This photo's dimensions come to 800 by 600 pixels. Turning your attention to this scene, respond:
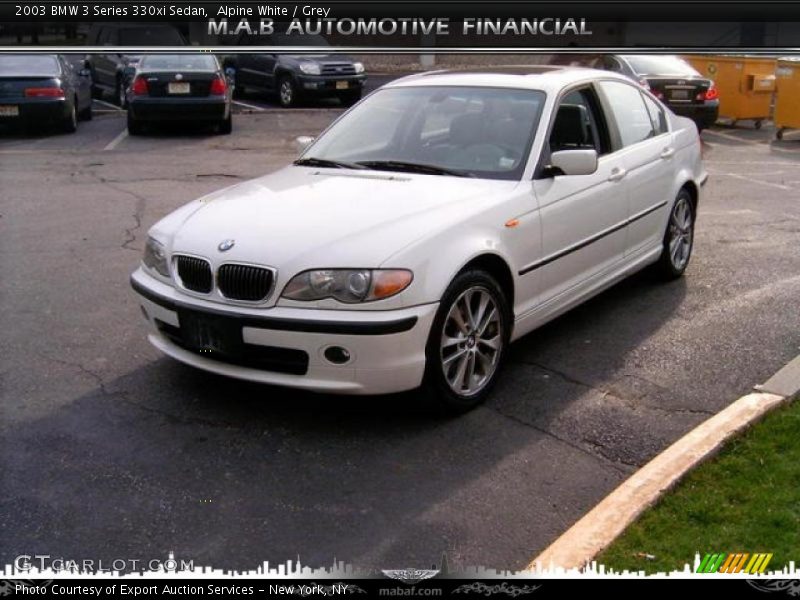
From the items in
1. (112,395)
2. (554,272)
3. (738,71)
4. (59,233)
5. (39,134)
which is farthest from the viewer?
(738,71)

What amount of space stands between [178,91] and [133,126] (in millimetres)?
1182

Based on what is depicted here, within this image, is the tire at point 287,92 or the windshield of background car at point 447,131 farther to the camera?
the tire at point 287,92

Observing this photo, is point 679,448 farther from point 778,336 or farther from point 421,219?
point 778,336

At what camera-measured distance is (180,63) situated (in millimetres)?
15023

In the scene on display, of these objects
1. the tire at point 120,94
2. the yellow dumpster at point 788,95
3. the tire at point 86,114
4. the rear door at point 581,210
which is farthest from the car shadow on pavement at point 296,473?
the tire at point 120,94

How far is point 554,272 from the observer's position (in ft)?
17.5

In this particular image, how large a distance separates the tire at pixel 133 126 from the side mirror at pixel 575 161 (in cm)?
1190

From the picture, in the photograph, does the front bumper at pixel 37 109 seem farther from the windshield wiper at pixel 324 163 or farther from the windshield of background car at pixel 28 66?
the windshield wiper at pixel 324 163

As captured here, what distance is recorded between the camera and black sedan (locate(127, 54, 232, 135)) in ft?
48.8

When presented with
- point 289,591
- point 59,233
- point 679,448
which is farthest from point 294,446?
point 59,233

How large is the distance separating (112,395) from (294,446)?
A: 1.18 m

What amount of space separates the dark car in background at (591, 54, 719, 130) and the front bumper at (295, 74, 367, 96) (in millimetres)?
4508

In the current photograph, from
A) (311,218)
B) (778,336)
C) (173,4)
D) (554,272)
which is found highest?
(173,4)

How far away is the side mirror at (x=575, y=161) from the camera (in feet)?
17.0
